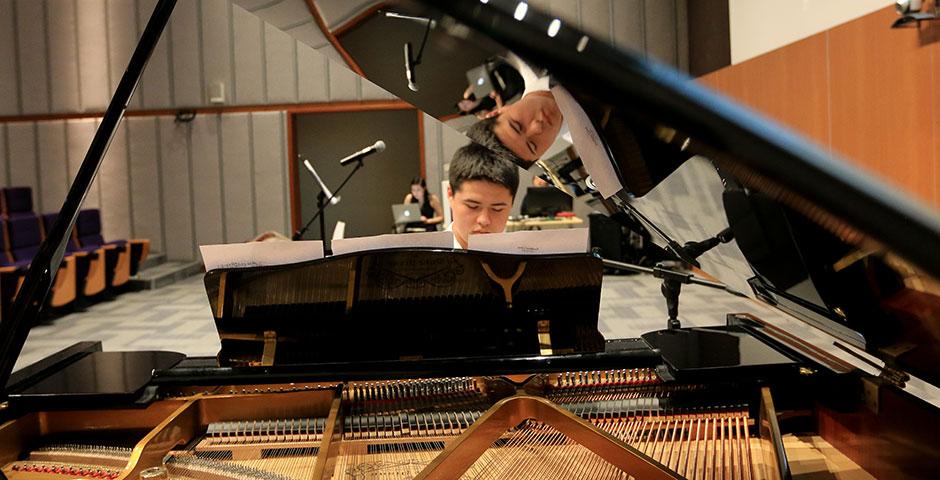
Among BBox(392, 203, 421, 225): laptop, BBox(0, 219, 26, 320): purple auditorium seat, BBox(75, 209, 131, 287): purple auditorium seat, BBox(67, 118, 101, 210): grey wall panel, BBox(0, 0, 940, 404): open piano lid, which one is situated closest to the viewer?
BBox(0, 0, 940, 404): open piano lid

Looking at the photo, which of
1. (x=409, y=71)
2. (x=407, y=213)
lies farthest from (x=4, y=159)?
(x=409, y=71)

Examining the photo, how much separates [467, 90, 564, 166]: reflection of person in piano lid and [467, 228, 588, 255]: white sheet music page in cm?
23

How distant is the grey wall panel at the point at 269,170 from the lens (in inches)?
361

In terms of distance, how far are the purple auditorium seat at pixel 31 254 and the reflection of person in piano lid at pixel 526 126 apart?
5.71 meters

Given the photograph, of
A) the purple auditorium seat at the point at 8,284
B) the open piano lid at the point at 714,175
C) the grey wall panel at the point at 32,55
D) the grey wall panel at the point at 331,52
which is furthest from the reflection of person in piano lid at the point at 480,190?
the grey wall panel at the point at 32,55

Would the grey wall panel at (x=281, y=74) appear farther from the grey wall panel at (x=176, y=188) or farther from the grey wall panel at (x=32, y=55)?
the grey wall panel at (x=32, y=55)

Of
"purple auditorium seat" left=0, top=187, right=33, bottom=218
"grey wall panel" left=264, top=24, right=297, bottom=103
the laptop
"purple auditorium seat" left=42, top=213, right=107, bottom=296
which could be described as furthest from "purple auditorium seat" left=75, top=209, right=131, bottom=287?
the laptop

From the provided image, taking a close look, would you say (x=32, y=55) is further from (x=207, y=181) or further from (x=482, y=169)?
(x=482, y=169)

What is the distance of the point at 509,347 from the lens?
5.19 feet

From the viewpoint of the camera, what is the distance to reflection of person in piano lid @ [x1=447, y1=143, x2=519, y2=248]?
261cm

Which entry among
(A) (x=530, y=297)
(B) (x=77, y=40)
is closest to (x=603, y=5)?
(B) (x=77, y=40)

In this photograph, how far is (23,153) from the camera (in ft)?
30.3

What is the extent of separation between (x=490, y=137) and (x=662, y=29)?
8647 mm

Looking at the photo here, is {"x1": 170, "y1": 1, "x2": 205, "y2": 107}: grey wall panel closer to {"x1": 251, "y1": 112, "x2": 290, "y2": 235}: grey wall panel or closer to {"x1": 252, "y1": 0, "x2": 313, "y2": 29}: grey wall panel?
{"x1": 251, "y1": 112, "x2": 290, "y2": 235}: grey wall panel
